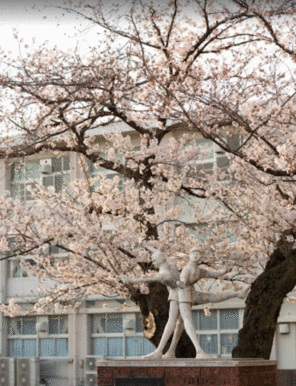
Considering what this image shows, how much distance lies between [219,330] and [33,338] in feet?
22.1

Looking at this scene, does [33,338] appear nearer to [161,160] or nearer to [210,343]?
[210,343]

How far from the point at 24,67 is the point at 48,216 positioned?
9.91 feet

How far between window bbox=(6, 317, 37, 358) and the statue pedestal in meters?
15.2

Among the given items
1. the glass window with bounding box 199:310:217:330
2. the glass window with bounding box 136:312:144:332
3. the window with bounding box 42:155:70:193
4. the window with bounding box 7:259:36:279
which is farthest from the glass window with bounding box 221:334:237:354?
the window with bounding box 42:155:70:193

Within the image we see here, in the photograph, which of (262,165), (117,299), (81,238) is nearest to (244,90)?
(262,165)

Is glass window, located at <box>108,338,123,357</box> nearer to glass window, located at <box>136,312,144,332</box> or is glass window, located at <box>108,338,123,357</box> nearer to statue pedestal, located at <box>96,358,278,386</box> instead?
glass window, located at <box>136,312,144,332</box>

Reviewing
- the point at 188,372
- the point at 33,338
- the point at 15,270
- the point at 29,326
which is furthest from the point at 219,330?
the point at 188,372

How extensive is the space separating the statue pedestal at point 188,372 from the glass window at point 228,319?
11.6 metres

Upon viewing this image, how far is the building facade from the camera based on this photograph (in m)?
21.6

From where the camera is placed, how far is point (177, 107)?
973cm

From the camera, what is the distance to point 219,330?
2150 cm

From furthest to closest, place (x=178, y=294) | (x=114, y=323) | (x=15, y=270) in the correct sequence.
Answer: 1. (x=15, y=270)
2. (x=114, y=323)
3. (x=178, y=294)

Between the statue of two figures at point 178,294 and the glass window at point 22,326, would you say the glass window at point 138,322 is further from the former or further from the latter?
the statue of two figures at point 178,294

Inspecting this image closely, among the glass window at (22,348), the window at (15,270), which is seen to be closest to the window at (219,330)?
the glass window at (22,348)
